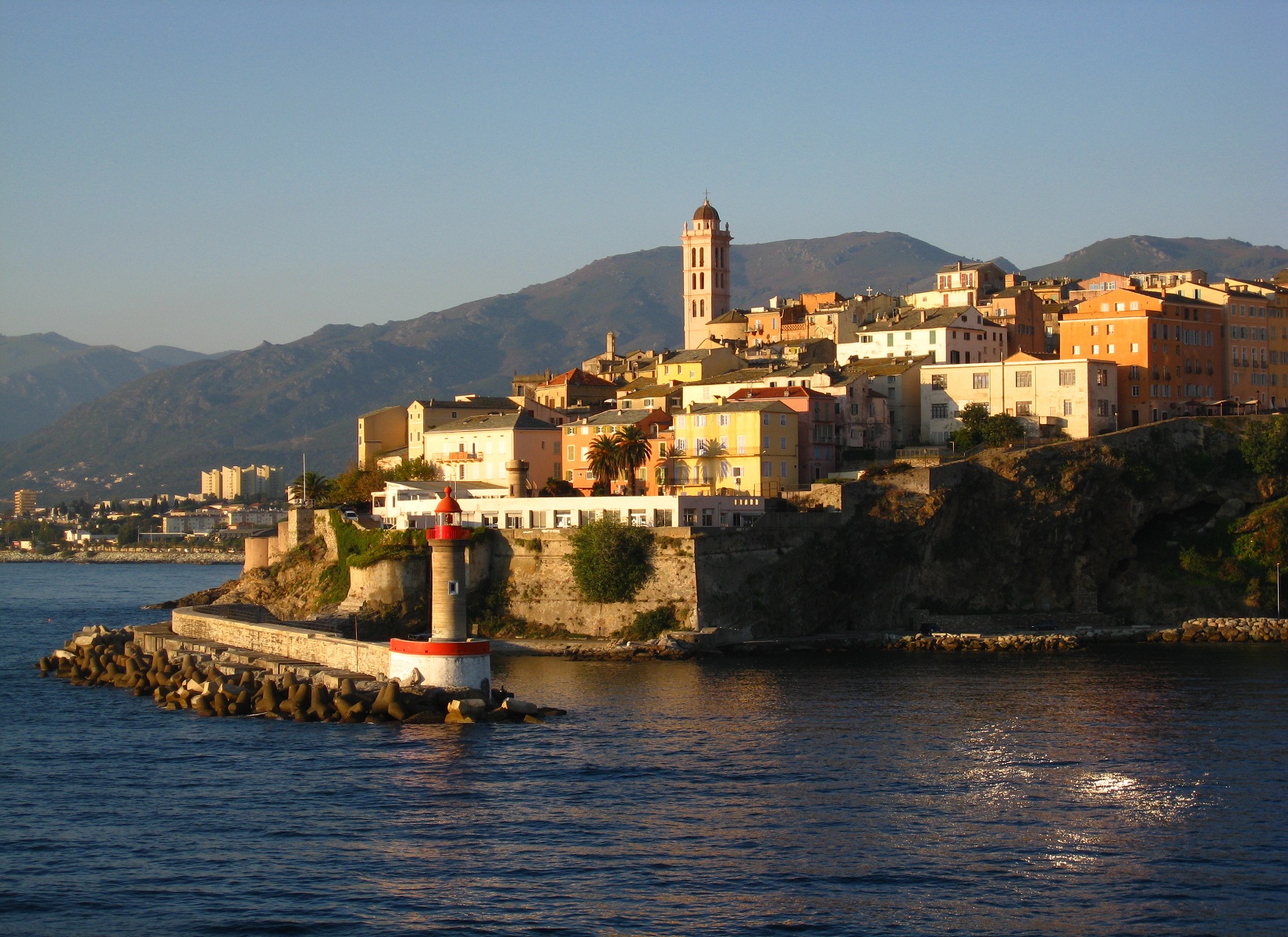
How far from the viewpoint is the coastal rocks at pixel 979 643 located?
68.8 metres

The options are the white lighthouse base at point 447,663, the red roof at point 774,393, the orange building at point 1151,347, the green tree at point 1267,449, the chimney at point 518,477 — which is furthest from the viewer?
the orange building at point 1151,347

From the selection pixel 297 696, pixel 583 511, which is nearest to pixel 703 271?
pixel 583 511

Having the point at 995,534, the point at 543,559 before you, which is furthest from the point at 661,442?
the point at 995,534

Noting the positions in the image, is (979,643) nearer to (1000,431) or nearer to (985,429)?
(1000,431)

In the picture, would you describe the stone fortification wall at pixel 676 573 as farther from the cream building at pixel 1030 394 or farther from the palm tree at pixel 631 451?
the cream building at pixel 1030 394

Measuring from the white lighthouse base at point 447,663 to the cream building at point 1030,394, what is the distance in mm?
40853

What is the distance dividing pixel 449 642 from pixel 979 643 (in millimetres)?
28488

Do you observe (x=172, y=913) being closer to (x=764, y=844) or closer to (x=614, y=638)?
(x=764, y=844)

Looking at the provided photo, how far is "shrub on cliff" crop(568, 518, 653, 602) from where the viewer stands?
69.6m

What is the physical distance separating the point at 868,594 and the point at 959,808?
36.0 meters

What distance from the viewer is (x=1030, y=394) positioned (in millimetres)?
83750

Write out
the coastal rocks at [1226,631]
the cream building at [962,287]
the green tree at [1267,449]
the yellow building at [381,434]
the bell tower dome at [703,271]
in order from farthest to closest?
the bell tower dome at [703,271] → the cream building at [962,287] → the yellow building at [381,434] → the green tree at [1267,449] → the coastal rocks at [1226,631]

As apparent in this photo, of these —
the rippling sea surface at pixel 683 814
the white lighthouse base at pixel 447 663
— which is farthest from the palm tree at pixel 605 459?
the white lighthouse base at pixel 447 663

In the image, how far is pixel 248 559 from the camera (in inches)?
3625
